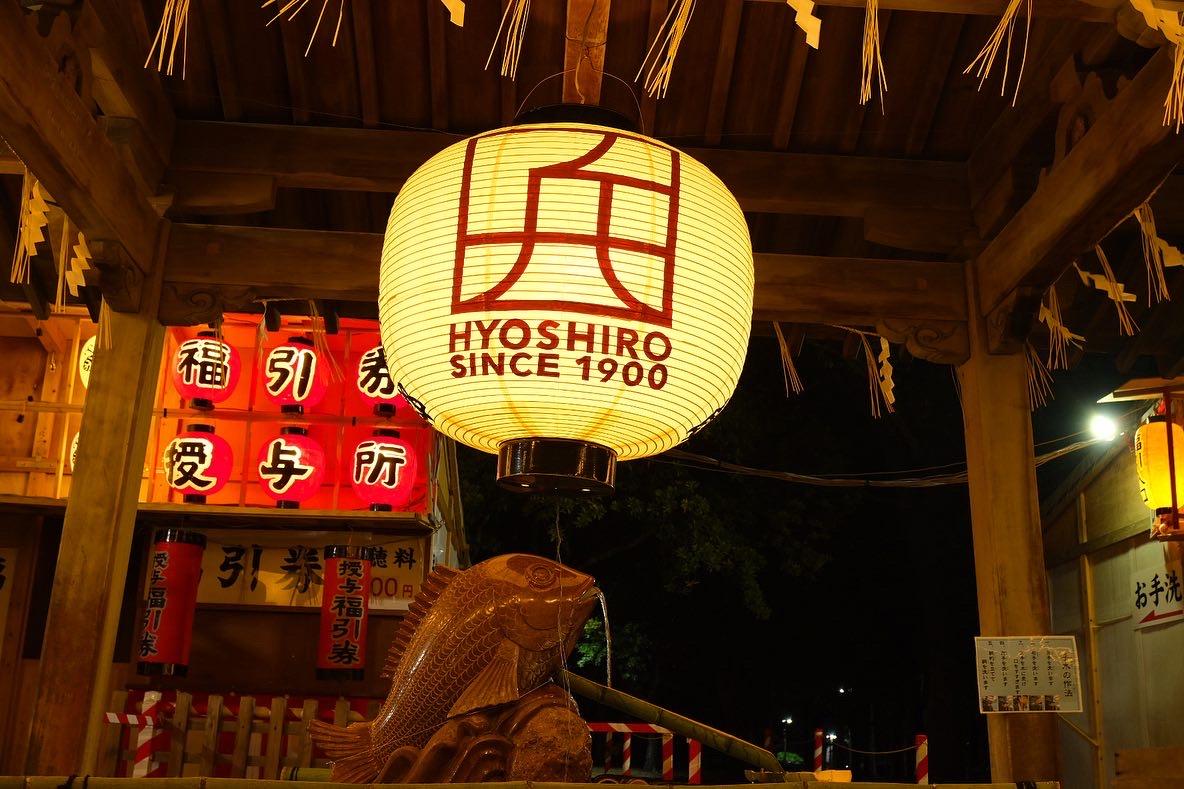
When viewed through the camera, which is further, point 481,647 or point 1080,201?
point 1080,201

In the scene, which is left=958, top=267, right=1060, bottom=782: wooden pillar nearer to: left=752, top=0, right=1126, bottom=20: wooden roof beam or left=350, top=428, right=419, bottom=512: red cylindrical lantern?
left=752, top=0, right=1126, bottom=20: wooden roof beam

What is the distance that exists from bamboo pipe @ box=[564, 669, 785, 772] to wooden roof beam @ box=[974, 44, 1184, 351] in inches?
110

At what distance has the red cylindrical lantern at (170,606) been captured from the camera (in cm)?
898

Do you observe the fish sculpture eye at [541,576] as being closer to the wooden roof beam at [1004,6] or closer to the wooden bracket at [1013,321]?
the wooden roof beam at [1004,6]

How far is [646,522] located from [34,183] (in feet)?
42.4

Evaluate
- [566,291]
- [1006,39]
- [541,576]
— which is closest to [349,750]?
[541,576]

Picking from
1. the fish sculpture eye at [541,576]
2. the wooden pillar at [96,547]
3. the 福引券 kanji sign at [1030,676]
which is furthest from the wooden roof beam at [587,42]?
the 福引券 kanji sign at [1030,676]

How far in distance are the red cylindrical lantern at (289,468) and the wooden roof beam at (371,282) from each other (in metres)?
Answer: 3.48

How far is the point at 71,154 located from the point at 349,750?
115 inches

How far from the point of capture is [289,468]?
9641 millimetres

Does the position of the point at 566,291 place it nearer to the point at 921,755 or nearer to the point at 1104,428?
the point at 921,755

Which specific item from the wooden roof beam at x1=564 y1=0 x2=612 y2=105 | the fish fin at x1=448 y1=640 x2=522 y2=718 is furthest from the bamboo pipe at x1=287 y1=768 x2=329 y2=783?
the wooden roof beam at x1=564 y1=0 x2=612 y2=105

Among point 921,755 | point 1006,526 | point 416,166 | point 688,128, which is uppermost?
point 688,128

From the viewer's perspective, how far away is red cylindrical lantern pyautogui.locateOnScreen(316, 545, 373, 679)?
934 centimetres
